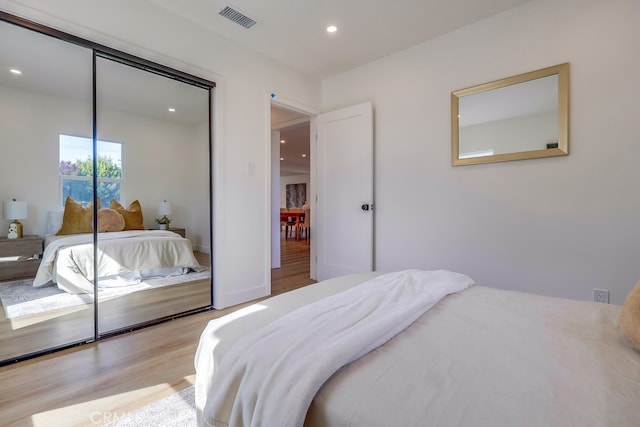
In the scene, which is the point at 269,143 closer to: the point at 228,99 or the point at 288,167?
the point at 228,99

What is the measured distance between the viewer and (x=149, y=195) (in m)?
2.67

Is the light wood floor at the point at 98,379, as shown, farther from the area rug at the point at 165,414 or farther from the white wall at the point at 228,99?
the white wall at the point at 228,99

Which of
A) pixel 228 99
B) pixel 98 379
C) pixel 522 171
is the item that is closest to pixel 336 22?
pixel 228 99

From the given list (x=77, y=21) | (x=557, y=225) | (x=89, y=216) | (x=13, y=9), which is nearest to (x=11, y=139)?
(x=89, y=216)

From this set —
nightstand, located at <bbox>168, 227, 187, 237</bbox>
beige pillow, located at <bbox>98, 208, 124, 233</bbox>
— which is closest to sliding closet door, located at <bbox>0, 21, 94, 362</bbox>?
beige pillow, located at <bbox>98, 208, 124, 233</bbox>

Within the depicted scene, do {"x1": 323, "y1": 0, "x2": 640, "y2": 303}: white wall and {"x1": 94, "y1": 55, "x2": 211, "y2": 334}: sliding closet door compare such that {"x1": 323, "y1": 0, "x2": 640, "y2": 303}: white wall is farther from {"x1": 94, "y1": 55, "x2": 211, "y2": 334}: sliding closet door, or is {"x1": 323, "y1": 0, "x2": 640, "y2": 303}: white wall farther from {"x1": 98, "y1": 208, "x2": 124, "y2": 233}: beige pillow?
{"x1": 98, "y1": 208, "x2": 124, "y2": 233}: beige pillow

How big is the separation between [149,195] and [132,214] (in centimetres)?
21

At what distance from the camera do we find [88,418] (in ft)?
4.67

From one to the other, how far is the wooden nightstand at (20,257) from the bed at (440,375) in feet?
6.06

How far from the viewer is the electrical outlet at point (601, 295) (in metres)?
2.26

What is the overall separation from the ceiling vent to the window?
1.44 m

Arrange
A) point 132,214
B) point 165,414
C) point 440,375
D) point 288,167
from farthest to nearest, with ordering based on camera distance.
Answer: point 288,167
point 132,214
point 165,414
point 440,375

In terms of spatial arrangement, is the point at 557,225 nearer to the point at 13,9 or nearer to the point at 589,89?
the point at 589,89

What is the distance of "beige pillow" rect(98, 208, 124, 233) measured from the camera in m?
2.37
